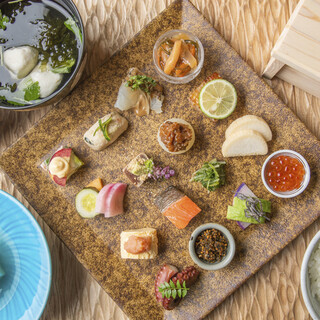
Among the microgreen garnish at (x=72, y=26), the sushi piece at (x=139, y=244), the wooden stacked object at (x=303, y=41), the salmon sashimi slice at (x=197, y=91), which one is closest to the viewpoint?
the wooden stacked object at (x=303, y=41)

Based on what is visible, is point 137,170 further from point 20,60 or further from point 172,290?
point 20,60

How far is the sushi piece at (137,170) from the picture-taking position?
334 centimetres

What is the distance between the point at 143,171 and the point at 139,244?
627mm

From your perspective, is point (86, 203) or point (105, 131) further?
point (86, 203)

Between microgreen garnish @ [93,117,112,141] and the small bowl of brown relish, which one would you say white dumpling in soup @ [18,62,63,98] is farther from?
the small bowl of brown relish

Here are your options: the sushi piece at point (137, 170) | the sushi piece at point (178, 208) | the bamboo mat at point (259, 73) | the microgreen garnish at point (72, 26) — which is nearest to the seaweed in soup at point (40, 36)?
the microgreen garnish at point (72, 26)

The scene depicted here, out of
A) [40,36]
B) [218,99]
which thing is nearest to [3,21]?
[40,36]

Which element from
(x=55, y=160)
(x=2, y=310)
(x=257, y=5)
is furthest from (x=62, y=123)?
(x=257, y=5)

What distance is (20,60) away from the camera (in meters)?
3.08

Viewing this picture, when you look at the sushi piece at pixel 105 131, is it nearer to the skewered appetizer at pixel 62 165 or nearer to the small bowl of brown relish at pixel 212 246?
the skewered appetizer at pixel 62 165

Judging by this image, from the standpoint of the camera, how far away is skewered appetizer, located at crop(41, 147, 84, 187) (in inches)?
130

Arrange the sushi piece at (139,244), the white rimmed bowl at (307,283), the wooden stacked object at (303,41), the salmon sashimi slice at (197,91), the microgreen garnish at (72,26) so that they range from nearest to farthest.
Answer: the wooden stacked object at (303,41)
the white rimmed bowl at (307,283)
the microgreen garnish at (72,26)
the sushi piece at (139,244)
the salmon sashimi slice at (197,91)

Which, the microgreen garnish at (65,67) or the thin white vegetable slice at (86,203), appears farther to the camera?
the thin white vegetable slice at (86,203)

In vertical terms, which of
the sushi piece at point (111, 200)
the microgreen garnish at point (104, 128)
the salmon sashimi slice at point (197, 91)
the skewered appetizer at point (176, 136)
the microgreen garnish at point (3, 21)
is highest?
the microgreen garnish at point (3, 21)
